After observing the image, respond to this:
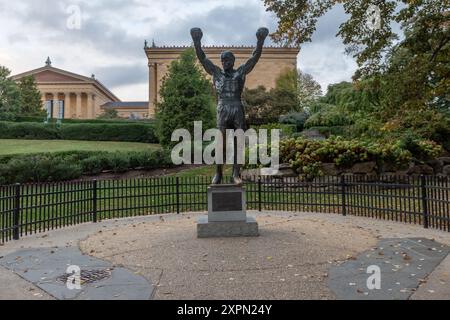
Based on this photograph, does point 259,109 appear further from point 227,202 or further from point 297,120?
point 227,202

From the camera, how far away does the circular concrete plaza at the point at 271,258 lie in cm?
476

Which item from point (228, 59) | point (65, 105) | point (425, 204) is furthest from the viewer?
point (65, 105)

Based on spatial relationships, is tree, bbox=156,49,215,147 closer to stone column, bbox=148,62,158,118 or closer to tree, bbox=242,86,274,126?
tree, bbox=242,86,274,126

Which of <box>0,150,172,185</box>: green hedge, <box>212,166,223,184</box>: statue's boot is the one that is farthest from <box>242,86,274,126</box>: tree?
<box>212,166,223,184</box>: statue's boot

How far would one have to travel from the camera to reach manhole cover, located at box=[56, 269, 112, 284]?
205 inches

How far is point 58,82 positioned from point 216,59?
38.7 meters

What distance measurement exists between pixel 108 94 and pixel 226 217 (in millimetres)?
93745

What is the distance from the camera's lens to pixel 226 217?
8.09m

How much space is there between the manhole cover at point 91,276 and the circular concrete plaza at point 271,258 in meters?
0.32

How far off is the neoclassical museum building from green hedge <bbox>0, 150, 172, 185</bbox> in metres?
26.1

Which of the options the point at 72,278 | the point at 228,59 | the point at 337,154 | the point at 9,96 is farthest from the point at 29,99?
the point at 72,278

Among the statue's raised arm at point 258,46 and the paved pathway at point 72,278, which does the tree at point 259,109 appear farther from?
the paved pathway at point 72,278

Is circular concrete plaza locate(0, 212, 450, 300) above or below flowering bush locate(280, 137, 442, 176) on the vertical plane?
below

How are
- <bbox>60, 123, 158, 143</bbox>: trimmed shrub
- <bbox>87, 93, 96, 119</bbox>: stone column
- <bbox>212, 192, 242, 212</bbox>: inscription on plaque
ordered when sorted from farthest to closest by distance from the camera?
<bbox>87, 93, 96, 119</bbox>: stone column < <bbox>60, 123, 158, 143</bbox>: trimmed shrub < <bbox>212, 192, 242, 212</bbox>: inscription on plaque
